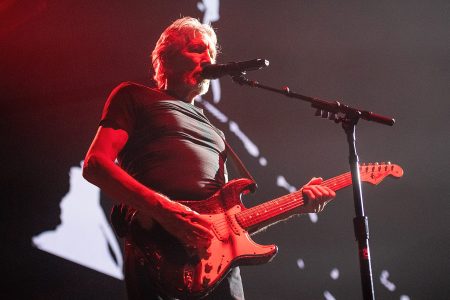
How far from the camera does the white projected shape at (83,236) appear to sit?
113 inches

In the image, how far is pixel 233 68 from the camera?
1897 millimetres

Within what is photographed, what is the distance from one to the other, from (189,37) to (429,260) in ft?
8.78

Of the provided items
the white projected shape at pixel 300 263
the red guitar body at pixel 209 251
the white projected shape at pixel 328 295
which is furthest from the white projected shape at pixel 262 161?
the red guitar body at pixel 209 251

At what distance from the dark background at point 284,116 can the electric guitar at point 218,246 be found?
51.7 inches

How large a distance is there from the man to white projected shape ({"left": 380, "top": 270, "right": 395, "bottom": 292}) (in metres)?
1.75

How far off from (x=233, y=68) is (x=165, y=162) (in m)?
0.49

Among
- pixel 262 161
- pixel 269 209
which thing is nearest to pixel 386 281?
pixel 262 161

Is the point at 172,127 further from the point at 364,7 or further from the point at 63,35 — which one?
the point at 364,7

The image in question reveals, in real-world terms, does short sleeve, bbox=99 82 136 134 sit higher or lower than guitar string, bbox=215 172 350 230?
higher

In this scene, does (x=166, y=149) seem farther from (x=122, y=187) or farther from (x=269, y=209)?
(x=269, y=209)

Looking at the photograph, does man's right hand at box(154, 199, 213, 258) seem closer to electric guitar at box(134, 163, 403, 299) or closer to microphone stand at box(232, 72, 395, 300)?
electric guitar at box(134, 163, 403, 299)

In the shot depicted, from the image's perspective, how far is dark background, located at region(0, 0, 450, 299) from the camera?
303 centimetres

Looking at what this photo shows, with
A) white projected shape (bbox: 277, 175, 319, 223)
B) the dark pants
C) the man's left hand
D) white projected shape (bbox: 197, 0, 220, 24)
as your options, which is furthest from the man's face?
white projected shape (bbox: 277, 175, 319, 223)

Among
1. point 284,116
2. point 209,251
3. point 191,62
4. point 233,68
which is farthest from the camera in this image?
point 284,116
